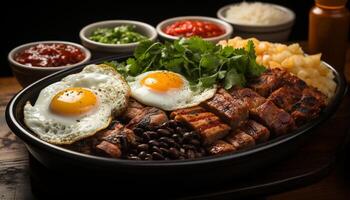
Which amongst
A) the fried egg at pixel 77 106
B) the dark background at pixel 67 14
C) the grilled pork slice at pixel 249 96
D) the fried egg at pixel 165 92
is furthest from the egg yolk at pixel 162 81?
the dark background at pixel 67 14

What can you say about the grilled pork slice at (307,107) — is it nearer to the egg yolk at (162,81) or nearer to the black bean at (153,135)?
the egg yolk at (162,81)

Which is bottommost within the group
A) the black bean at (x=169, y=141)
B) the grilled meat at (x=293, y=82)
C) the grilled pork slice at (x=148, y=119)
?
the grilled meat at (x=293, y=82)

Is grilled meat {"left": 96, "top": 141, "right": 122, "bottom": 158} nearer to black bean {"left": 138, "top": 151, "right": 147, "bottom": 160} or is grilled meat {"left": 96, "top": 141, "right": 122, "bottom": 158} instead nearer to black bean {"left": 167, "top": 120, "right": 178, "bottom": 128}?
black bean {"left": 138, "top": 151, "right": 147, "bottom": 160}

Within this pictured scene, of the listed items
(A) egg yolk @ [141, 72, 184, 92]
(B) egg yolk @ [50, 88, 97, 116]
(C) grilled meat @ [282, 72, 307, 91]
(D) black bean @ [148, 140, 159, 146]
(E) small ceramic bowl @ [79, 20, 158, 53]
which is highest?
(B) egg yolk @ [50, 88, 97, 116]

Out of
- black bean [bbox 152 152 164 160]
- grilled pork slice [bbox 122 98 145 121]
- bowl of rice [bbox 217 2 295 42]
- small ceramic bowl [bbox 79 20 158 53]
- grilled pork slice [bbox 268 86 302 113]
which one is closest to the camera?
black bean [bbox 152 152 164 160]

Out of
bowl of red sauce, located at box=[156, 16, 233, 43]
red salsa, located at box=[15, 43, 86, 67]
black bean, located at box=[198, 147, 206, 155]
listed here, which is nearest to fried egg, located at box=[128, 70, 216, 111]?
black bean, located at box=[198, 147, 206, 155]

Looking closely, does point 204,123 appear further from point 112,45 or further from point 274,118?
point 112,45
